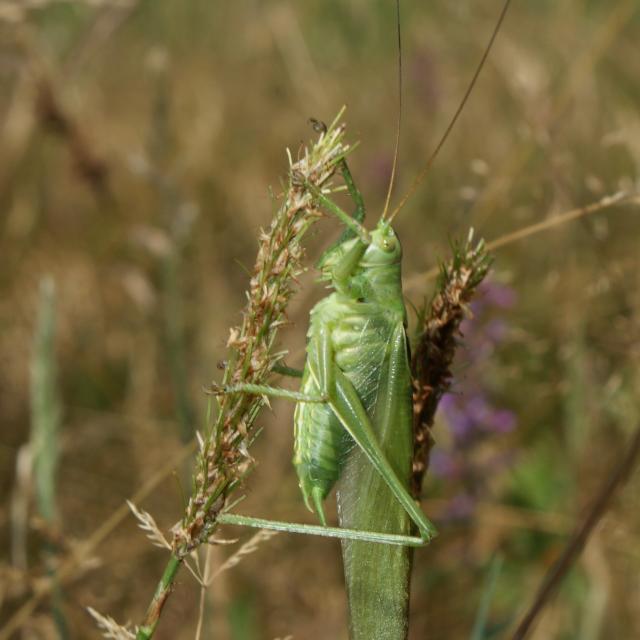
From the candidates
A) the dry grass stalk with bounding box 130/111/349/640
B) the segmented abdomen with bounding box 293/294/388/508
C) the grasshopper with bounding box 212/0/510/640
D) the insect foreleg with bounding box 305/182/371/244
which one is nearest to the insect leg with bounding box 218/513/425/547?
the grasshopper with bounding box 212/0/510/640

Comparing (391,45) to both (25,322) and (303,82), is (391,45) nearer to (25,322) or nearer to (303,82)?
(303,82)

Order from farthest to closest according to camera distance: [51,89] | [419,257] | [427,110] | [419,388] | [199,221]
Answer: [427,110] < [199,221] < [419,257] < [51,89] < [419,388]

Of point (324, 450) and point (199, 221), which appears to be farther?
point (199, 221)

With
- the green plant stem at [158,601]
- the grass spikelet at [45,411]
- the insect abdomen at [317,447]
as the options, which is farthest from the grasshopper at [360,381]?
the grass spikelet at [45,411]

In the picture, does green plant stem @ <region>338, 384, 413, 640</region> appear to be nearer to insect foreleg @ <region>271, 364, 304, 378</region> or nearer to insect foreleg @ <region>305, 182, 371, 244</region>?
Result: insect foreleg @ <region>271, 364, 304, 378</region>

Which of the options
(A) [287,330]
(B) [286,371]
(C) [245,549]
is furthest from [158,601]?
(A) [287,330]

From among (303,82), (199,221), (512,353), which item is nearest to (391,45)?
(303,82)

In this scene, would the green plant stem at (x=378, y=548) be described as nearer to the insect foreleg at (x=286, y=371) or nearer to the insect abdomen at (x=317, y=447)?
the insect abdomen at (x=317, y=447)

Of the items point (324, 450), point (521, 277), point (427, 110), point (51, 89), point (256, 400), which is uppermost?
point (427, 110)
